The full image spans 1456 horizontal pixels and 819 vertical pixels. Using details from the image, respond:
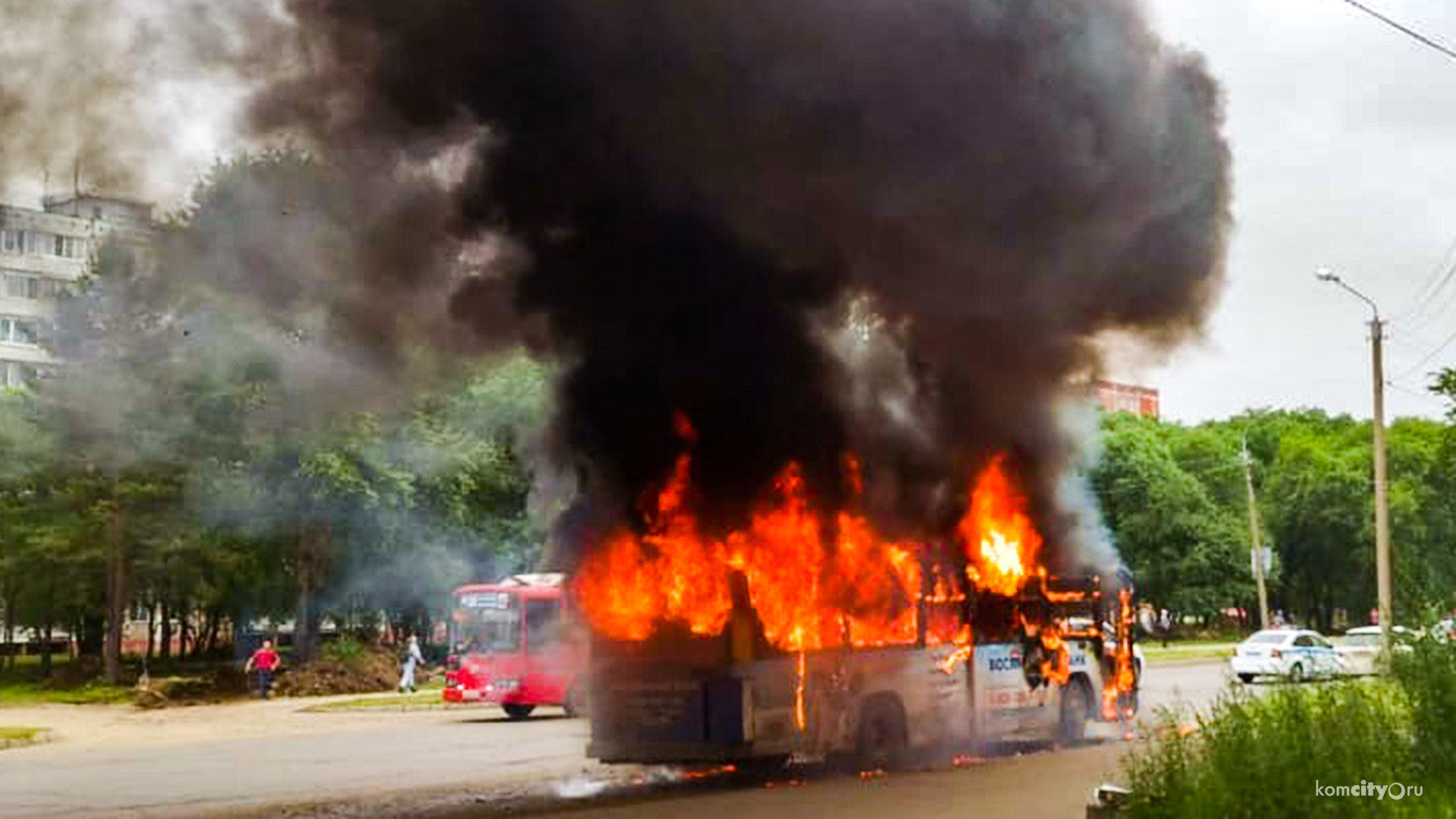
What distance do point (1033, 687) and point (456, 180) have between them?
9172mm

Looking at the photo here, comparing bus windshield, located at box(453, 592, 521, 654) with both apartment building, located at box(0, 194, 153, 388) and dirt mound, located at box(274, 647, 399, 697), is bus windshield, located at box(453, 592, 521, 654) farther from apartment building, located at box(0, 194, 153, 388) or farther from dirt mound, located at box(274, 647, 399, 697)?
dirt mound, located at box(274, 647, 399, 697)

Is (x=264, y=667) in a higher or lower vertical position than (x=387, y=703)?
higher

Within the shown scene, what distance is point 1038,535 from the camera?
64.4 feet

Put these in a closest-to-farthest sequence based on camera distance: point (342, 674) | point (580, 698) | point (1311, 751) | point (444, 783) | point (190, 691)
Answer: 1. point (1311, 751)
2. point (580, 698)
3. point (444, 783)
4. point (190, 691)
5. point (342, 674)

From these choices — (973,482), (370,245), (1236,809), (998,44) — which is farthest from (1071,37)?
(1236,809)

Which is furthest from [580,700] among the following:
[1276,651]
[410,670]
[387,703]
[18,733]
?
[1276,651]

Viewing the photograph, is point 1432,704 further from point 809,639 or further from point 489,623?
point 489,623

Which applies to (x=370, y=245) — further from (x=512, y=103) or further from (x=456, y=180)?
(x=512, y=103)

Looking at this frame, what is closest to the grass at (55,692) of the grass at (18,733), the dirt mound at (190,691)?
the dirt mound at (190,691)

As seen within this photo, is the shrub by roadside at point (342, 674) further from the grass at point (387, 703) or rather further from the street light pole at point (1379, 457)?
the street light pole at point (1379, 457)

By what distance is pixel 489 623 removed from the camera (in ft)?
95.7

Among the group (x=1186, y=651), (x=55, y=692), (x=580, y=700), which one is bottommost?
(x=55, y=692)

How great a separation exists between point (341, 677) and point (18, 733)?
41.9 ft

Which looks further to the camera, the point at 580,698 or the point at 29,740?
the point at 29,740
